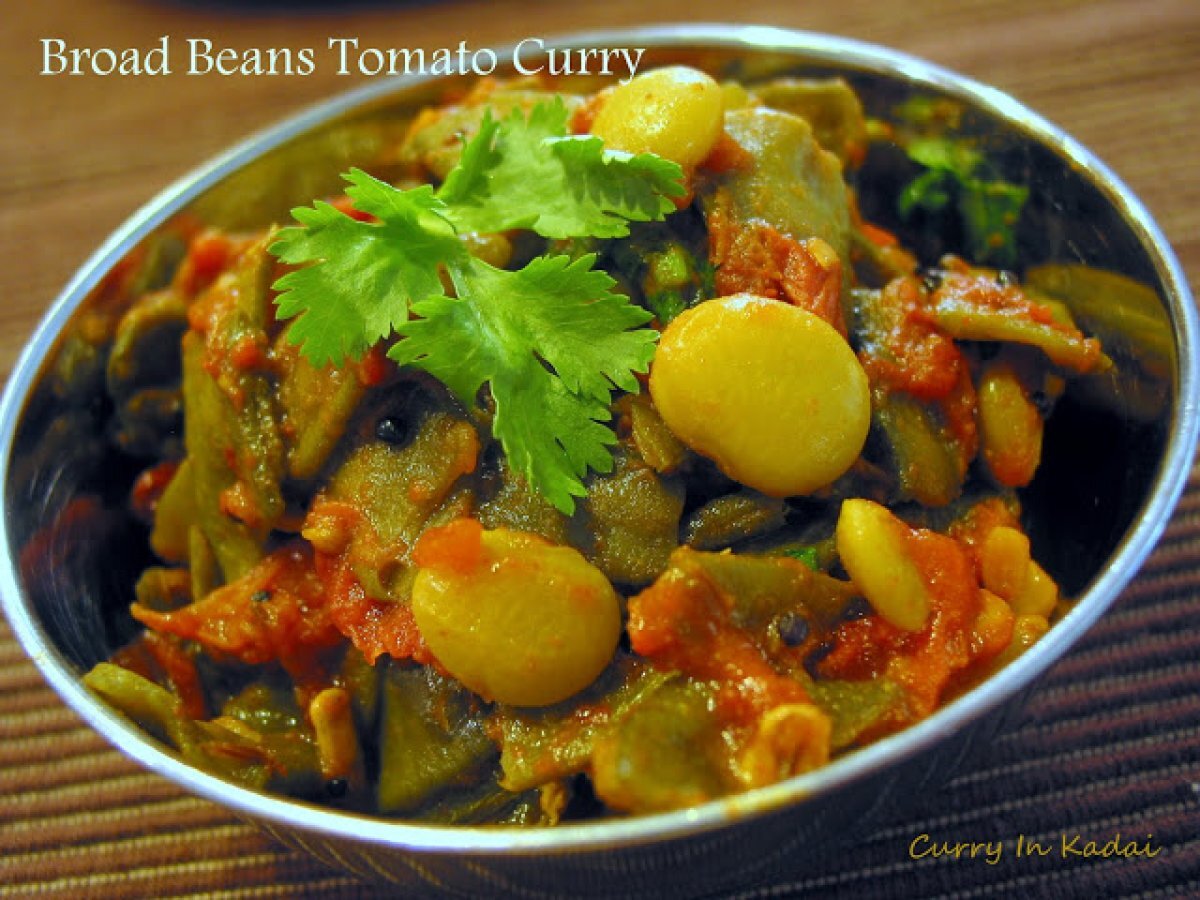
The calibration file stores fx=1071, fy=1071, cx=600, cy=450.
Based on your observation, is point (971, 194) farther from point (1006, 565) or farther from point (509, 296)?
point (509, 296)

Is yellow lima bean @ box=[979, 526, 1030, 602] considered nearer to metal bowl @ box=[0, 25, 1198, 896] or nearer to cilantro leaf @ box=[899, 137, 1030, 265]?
metal bowl @ box=[0, 25, 1198, 896]

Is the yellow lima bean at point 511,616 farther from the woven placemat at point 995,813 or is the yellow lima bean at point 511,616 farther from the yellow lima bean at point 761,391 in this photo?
the woven placemat at point 995,813

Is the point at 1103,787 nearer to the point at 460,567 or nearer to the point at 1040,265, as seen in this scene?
the point at 1040,265

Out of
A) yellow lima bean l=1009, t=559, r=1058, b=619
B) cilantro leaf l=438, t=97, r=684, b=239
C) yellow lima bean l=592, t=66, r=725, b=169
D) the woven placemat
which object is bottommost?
the woven placemat

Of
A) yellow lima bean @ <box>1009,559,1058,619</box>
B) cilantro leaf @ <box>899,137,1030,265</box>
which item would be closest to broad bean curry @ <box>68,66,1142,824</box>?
yellow lima bean @ <box>1009,559,1058,619</box>

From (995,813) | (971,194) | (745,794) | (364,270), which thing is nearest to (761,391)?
(745,794)

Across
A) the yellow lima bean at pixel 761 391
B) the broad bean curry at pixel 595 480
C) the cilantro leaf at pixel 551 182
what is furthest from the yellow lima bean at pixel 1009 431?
the cilantro leaf at pixel 551 182
